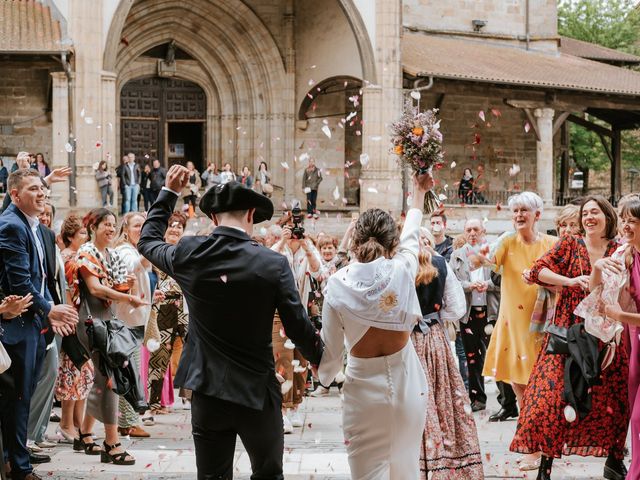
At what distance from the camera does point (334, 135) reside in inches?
1087

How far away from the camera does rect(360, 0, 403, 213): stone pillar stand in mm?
24312

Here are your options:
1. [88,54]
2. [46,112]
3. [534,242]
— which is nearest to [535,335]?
[534,242]

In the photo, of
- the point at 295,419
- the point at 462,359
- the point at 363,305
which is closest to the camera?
the point at 363,305

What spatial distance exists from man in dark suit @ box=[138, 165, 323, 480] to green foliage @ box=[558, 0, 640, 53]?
133 ft

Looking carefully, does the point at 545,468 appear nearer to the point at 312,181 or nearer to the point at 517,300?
the point at 517,300

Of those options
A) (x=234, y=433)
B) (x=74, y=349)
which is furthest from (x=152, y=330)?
(x=234, y=433)

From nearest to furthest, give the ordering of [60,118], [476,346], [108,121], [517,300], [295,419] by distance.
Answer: [517,300]
[295,419]
[476,346]
[60,118]
[108,121]

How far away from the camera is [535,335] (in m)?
7.86

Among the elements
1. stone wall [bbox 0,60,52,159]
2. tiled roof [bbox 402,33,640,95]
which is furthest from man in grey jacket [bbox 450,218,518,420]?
stone wall [bbox 0,60,52,159]

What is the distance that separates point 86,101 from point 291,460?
1530cm

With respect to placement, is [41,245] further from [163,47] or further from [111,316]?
[163,47]

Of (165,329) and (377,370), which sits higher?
(377,370)

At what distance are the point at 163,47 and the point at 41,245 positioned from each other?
2021 centimetres

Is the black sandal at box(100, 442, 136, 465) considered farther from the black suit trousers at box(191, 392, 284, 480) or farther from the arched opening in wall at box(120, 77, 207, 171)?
the arched opening in wall at box(120, 77, 207, 171)
